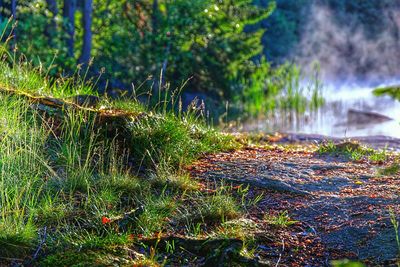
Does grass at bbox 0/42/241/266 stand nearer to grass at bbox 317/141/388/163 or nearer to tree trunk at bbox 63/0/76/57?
grass at bbox 317/141/388/163

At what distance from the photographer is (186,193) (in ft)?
16.9

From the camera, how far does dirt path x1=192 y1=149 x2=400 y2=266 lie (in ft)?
14.0

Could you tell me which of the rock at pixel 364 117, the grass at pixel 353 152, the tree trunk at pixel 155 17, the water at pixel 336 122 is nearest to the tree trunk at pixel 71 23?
the tree trunk at pixel 155 17

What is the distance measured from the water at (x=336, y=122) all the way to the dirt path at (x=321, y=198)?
573cm

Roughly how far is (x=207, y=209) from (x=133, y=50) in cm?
1005

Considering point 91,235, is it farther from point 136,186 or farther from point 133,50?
point 133,50

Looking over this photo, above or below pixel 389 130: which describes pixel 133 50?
above

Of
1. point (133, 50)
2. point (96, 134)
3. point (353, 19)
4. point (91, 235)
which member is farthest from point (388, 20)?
point (91, 235)

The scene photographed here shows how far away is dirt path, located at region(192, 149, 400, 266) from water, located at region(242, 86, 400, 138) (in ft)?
18.8

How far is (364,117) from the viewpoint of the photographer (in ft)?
47.2

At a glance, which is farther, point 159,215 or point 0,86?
point 0,86

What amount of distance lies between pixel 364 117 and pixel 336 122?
0.60m

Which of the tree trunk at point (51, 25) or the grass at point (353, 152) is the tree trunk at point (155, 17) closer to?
the tree trunk at point (51, 25)

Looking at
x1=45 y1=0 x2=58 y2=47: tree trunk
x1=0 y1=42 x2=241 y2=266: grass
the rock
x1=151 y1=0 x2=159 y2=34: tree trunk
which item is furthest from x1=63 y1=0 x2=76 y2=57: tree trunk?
x1=0 y1=42 x2=241 y2=266: grass
